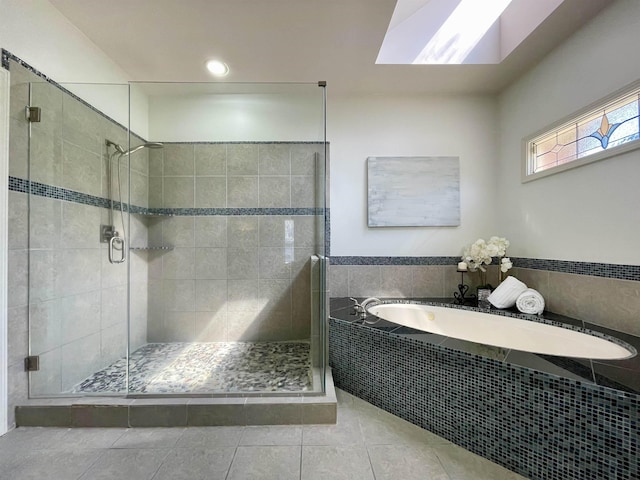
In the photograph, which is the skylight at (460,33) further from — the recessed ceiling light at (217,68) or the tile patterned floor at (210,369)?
the tile patterned floor at (210,369)

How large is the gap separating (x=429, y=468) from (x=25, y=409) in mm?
2140

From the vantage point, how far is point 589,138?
5.98 ft

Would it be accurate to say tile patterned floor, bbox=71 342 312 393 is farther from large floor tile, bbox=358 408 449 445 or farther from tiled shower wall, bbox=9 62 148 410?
large floor tile, bbox=358 408 449 445

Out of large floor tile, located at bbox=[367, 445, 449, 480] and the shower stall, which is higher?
the shower stall

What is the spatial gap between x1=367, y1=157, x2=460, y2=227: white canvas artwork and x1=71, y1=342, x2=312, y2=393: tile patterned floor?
1431 millimetres

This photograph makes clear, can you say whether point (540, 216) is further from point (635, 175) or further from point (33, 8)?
point (33, 8)

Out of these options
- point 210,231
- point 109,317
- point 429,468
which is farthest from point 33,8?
point 429,468

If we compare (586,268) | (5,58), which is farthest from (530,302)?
(5,58)

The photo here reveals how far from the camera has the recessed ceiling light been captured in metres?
2.06

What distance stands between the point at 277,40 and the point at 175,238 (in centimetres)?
182

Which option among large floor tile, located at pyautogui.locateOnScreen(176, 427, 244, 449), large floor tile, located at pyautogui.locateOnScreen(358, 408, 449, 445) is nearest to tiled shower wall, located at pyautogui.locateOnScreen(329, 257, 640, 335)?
large floor tile, located at pyautogui.locateOnScreen(358, 408, 449, 445)

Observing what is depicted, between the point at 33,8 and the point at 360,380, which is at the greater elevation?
the point at 33,8

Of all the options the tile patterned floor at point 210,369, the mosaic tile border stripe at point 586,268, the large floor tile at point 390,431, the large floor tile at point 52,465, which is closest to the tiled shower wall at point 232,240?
the tile patterned floor at point 210,369

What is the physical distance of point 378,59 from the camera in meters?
2.08
